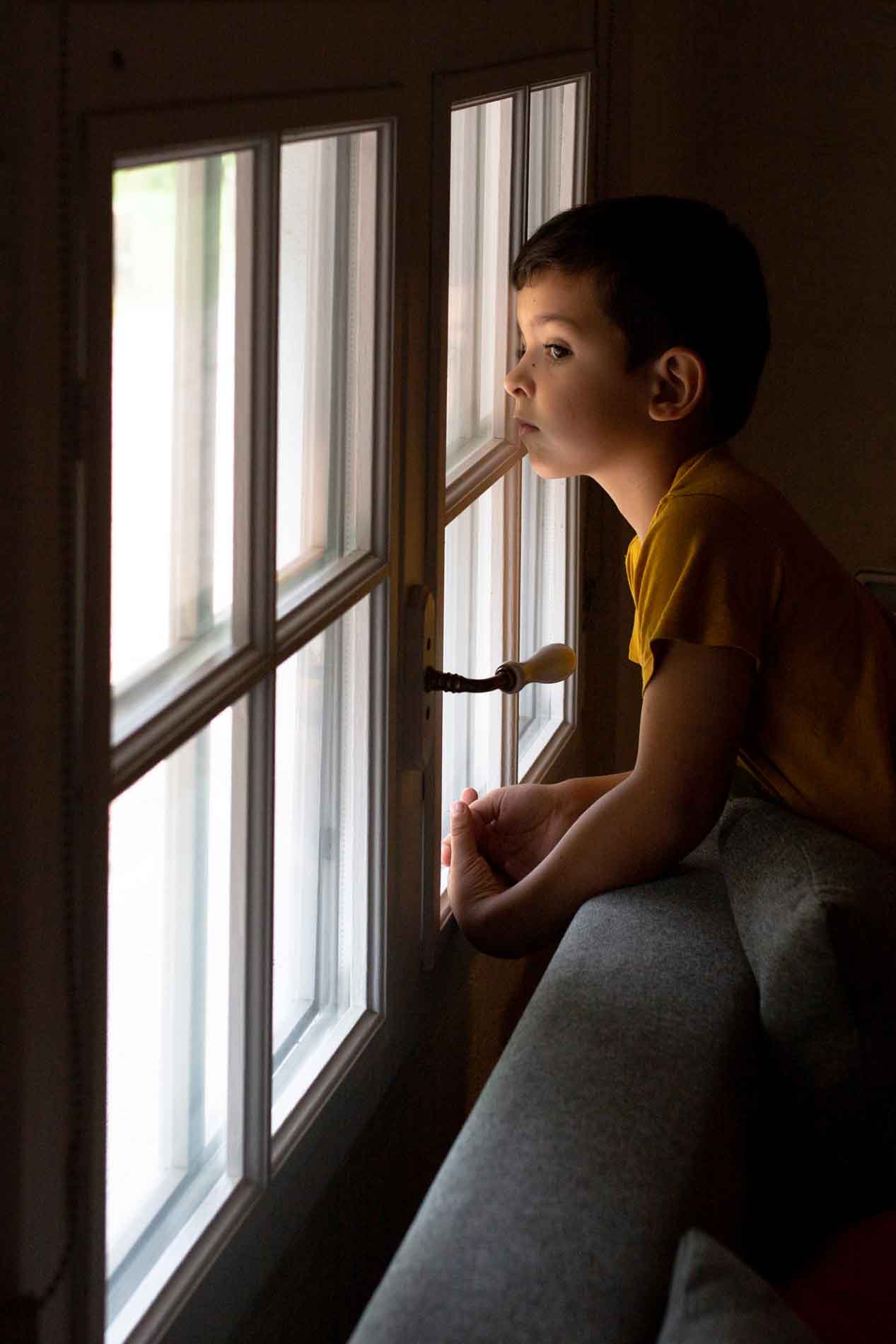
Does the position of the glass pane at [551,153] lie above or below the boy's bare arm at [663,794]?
above

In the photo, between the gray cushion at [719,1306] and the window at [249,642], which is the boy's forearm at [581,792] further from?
the gray cushion at [719,1306]

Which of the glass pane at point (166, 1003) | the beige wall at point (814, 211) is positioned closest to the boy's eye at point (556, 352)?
the glass pane at point (166, 1003)

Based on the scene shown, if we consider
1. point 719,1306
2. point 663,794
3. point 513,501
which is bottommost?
point 719,1306

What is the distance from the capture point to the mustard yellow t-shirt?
144 cm

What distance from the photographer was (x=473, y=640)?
1.87 metres

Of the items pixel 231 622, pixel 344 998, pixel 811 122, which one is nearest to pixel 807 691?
pixel 344 998

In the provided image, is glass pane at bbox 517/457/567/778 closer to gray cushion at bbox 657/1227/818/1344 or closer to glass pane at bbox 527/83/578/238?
glass pane at bbox 527/83/578/238

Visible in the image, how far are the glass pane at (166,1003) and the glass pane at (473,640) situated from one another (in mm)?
645

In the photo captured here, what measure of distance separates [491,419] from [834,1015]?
91 cm

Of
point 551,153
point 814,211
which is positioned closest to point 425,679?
point 551,153

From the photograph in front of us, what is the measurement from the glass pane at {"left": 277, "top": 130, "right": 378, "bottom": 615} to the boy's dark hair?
15.4 inches

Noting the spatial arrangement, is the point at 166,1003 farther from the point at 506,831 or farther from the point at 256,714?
the point at 506,831

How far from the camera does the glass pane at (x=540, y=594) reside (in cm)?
212

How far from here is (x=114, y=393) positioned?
0.87m
